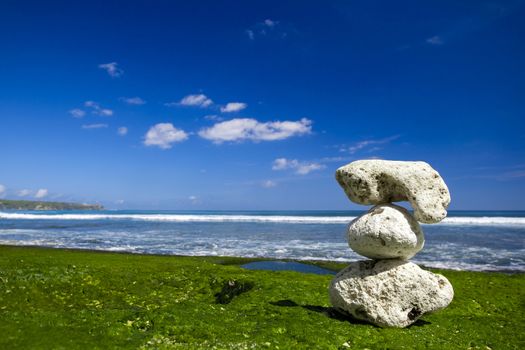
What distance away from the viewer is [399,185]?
15320 mm

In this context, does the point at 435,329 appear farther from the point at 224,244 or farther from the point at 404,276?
the point at 224,244

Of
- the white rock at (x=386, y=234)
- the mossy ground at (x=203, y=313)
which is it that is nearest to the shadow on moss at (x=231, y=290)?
the mossy ground at (x=203, y=313)

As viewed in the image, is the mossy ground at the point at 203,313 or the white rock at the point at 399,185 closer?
the mossy ground at the point at 203,313

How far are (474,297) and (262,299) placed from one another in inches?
545

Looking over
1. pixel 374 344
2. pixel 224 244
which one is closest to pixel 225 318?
pixel 374 344

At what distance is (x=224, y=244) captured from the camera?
188 feet

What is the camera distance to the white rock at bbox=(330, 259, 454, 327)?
14.8 metres

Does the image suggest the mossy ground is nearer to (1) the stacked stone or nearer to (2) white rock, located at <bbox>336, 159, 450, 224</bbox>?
(1) the stacked stone

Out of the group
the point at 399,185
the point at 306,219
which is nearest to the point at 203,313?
the point at 399,185

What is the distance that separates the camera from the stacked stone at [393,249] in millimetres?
14742

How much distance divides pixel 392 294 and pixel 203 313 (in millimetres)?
7608

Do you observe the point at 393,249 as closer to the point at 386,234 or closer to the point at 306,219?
the point at 386,234

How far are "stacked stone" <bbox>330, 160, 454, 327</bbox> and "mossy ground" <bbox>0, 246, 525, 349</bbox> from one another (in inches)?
30.2

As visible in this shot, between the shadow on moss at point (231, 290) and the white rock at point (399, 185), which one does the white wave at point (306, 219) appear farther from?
the white rock at point (399, 185)
